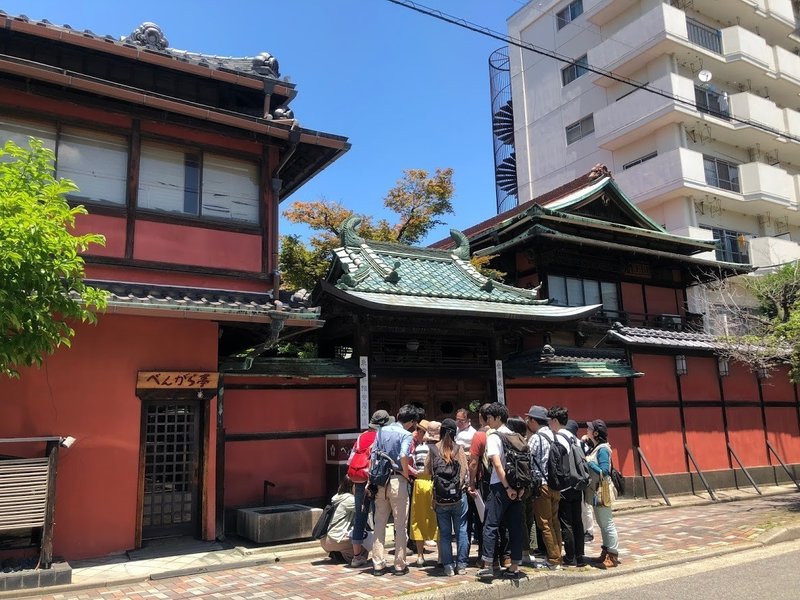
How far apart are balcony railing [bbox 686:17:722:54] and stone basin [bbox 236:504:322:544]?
100ft

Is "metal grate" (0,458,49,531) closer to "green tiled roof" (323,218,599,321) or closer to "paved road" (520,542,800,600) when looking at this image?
"green tiled roof" (323,218,599,321)

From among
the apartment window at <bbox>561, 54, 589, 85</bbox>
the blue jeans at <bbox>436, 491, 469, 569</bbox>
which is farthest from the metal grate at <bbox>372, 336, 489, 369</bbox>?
the apartment window at <bbox>561, 54, 589, 85</bbox>

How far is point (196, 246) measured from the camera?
10.1 m

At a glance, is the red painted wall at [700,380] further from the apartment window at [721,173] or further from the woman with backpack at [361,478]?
the apartment window at [721,173]

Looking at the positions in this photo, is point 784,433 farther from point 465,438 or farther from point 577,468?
point 465,438

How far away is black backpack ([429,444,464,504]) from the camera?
7551 mm

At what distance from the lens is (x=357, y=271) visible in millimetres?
12812

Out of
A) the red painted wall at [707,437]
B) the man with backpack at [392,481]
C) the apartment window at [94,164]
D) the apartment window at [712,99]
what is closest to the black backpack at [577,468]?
the man with backpack at [392,481]

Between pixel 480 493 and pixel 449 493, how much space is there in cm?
72

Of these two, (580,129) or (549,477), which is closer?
(549,477)

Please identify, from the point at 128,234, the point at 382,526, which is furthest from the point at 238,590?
the point at 128,234

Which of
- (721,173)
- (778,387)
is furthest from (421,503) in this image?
(721,173)

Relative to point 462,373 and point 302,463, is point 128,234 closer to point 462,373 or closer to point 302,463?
point 302,463

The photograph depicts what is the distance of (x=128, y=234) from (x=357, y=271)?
15.6 ft
